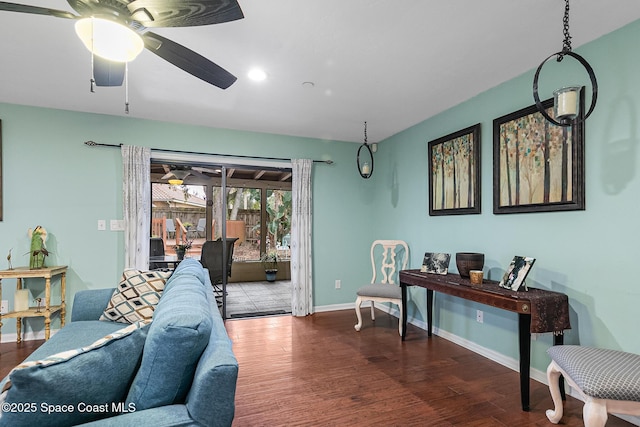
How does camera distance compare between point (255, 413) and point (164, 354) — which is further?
point (255, 413)

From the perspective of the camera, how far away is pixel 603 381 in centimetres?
162

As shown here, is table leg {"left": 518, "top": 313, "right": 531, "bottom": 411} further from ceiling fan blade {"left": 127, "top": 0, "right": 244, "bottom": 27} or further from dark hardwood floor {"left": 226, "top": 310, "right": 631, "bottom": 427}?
ceiling fan blade {"left": 127, "top": 0, "right": 244, "bottom": 27}

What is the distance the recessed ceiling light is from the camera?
2.75 metres

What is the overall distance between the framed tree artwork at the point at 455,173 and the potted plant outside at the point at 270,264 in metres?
3.95

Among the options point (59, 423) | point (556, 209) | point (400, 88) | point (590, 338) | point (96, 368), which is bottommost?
point (590, 338)

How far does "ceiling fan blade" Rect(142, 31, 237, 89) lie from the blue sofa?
Result: 1.37m

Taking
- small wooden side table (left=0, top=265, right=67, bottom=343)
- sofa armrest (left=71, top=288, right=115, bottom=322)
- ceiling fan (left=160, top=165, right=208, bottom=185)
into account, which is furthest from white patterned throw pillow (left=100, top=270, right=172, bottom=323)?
ceiling fan (left=160, top=165, right=208, bottom=185)

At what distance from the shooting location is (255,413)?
2170mm

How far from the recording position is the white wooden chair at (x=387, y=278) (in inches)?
149

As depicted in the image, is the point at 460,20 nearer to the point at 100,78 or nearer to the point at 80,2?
the point at 80,2

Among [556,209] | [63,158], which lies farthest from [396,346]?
[63,158]

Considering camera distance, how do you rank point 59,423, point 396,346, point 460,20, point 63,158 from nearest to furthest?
point 59,423 < point 460,20 < point 396,346 < point 63,158

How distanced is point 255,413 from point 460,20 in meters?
2.90

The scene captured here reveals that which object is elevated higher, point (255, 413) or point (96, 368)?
point (96, 368)
